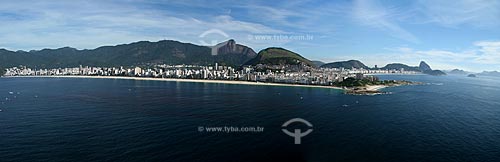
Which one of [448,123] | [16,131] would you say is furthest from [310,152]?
[16,131]

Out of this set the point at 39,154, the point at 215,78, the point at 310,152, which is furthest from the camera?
the point at 215,78

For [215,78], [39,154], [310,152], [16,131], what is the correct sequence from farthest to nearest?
1. [215,78]
2. [16,131]
3. [310,152]
4. [39,154]

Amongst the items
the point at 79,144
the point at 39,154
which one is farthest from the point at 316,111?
the point at 39,154

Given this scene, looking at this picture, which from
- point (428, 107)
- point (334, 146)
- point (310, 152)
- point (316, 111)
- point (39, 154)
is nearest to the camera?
point (39, 154)

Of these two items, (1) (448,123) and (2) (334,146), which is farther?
(1) (448,123)

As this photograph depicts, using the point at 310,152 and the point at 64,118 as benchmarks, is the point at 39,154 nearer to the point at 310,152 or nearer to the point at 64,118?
the point at 64,118

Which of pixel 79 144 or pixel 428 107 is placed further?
pixel 428 107

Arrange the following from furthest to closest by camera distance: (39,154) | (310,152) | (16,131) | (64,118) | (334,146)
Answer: (64,118)
(16,131)
(334,146)
(310,152)
(39,154)

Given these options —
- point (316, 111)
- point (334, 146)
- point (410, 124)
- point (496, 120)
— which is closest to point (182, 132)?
point (334, 146)

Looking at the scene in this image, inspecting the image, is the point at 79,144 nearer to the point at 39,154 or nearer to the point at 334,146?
the point at 39,154
